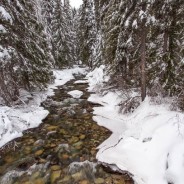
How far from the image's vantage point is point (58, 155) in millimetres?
7156

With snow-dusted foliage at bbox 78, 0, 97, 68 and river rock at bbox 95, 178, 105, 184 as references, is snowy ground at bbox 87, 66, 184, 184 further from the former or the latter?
snow-dusted foliage at bbox 78, 0, 97, 68

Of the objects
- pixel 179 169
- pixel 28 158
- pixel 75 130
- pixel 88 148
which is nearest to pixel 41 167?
pixel 28 158

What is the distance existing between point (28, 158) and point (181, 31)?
22.4 ft

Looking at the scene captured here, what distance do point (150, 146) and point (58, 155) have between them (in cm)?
284

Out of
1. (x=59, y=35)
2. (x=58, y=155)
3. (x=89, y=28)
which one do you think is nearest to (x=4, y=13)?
(x=58, y=155)

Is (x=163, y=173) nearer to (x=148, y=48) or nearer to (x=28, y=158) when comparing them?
(x=28, y=158)

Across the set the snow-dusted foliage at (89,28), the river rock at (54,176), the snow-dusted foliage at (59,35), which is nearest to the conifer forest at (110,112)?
the river rock at (54,176)

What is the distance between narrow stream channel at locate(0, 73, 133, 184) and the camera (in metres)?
5.95

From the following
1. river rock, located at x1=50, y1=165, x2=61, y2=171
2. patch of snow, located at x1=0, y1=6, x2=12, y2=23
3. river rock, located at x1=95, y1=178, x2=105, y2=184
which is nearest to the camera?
river rock, located at x1=95, y1=178, x2=105, y2=184

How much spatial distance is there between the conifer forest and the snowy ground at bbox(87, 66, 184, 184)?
1.0 inches

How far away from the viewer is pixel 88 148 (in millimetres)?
7508

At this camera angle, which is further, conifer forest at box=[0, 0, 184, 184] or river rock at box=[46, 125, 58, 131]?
river rock at box=[46, 125, 58, 131]

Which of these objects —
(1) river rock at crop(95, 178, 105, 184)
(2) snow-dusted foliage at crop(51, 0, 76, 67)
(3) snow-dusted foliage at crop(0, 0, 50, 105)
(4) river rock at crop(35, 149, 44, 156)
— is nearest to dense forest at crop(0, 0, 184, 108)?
(3) snow-dusted foliage at crop(0, 0, 50, 105)

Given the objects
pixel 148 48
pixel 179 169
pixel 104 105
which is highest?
pixel 148 48
